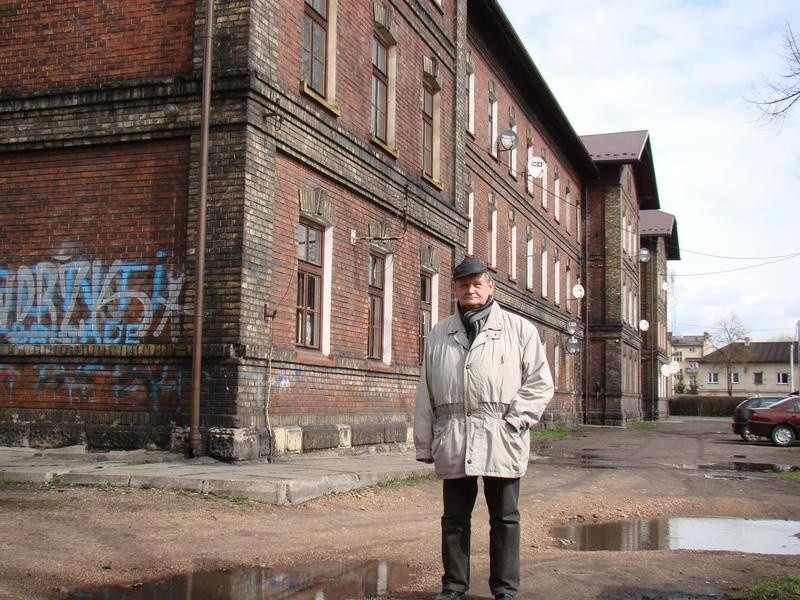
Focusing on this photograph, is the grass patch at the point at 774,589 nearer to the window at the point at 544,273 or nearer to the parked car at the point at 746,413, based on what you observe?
the parked car at the point at 746,413

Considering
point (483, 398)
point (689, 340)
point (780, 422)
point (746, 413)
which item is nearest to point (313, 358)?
point (483, 398)

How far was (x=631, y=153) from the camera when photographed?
137 feet

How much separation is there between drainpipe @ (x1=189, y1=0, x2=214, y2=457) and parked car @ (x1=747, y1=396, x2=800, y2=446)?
762 inches

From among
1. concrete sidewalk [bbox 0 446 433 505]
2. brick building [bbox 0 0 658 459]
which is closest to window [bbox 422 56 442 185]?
brick building [bbox 0 0 658 459]

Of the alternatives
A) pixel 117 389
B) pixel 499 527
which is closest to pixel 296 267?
pixel 117 389

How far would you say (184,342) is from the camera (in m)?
10.6

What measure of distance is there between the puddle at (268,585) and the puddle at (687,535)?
91.7 inches

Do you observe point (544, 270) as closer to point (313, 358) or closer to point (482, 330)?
point (313, 358)

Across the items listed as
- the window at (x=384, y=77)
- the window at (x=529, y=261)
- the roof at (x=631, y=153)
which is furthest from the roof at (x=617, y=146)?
the window at (x=384, y=77)

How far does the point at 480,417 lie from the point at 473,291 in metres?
0.71

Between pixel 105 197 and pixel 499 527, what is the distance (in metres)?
8.16

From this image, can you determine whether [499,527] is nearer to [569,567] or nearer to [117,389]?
[569,567]

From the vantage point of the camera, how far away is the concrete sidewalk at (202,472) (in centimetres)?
824

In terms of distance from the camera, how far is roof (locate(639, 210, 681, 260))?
55.0 meters
